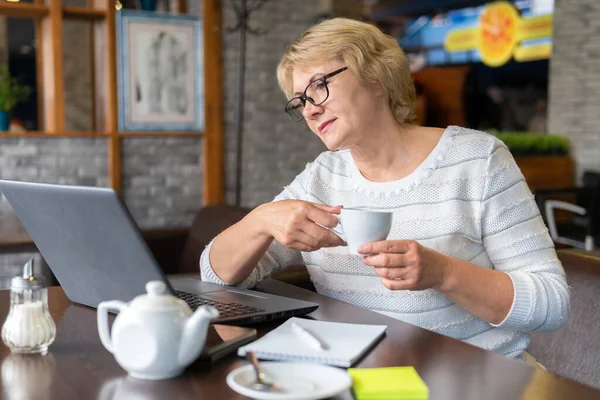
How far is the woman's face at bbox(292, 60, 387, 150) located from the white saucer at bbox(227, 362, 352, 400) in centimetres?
72

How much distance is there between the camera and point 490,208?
1.56 m

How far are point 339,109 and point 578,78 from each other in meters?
5.98

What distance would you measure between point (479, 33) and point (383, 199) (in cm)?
963

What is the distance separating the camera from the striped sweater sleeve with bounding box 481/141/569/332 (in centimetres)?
141

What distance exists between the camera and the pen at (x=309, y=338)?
3.62ft

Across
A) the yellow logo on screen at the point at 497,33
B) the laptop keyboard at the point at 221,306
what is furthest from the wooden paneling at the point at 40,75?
the yellow logo on screen at the point at 497,33

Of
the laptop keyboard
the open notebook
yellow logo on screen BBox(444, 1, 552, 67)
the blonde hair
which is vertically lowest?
the laptop keyboard

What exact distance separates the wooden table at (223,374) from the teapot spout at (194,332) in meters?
0.04

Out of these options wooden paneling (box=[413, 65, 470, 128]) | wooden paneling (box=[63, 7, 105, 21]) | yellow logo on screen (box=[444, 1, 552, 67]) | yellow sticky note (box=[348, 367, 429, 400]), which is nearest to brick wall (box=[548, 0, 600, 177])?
yellow logo on screen (box=[444, 1, 552, 67])

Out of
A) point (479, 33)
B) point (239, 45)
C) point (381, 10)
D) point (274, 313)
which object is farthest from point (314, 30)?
point (381, 10)

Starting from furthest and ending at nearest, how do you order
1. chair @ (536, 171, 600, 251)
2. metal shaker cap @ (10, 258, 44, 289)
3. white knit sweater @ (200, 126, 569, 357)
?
1. chair @ (536, 171, 600, 251)
2. white knit sweater @ (200, 126, 569, 357)
3. metal shaker cap @ (10, 258, 44, 289)

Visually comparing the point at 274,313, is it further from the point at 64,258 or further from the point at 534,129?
the point at 534,129

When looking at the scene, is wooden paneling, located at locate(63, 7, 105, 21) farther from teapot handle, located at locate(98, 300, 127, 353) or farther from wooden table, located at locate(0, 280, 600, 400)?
teapot handle, located at locate(98, 300, 127, 353)

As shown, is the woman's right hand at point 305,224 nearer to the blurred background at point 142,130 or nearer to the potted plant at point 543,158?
the blurred background at point 142,130
